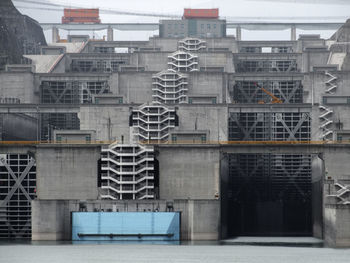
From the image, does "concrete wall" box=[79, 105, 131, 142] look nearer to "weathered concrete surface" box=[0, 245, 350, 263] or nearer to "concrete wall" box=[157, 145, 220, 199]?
"concrete wall" box=[157, 145, 220, 199]

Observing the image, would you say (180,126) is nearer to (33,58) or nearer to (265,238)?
(265,238)

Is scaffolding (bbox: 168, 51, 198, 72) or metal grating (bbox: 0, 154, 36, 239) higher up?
scaffolding (bbox: 168, 51, 198, 72)

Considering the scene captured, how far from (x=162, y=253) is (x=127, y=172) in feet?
70.9

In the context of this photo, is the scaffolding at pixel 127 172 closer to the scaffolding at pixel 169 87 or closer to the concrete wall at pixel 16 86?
the scaffolding at pixel 169 87

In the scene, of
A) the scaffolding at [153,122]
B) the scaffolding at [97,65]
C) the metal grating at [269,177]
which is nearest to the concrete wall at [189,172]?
the scaffolding at [153,122]

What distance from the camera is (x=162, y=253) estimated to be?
317 ft

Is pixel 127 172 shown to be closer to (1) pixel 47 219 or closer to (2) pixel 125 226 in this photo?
(2) pixel 125 226

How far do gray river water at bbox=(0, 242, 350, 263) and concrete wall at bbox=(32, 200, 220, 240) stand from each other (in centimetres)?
273

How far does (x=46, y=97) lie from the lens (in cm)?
15488

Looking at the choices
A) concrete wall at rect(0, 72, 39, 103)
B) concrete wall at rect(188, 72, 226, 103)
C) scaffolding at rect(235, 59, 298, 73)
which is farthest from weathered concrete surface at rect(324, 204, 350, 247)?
scaffolding at rect(235, 59, 298, 73)

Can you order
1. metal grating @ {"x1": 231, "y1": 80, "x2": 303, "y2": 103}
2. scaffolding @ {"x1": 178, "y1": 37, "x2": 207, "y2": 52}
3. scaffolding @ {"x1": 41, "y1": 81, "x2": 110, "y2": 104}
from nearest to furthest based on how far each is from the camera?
1. scaffolding @ {"x1": 41, "y1": 81, "x2": 110, "y2": 104}
2. metal grating @ {"x1": 231, "y1": 80, "x2": 303, "y2": 103}
3. scaffolding @ {"x1": 178, "y1": 37, "x2": 207, "y2": 52}

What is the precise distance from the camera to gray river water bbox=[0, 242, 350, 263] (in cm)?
9094

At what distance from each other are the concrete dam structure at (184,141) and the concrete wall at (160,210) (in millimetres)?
154

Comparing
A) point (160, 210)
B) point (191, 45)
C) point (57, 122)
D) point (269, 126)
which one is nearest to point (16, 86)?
point (57, 122)
